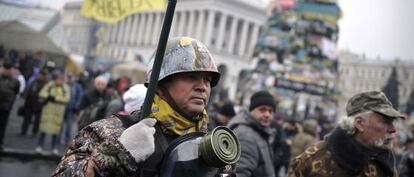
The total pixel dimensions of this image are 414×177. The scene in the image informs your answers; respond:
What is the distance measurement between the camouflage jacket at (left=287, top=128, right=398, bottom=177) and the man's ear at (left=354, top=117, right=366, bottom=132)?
110 mm

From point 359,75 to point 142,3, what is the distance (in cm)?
11946

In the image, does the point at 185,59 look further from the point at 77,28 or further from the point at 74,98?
the point at 77,28

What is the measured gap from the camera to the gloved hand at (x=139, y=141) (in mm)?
1820

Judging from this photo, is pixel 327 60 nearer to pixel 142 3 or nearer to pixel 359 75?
pixel 142 3

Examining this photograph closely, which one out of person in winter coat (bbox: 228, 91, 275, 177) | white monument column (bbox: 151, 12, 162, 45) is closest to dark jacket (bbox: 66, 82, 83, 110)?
person in winter coat (bbox: 228, 91, 275, 177)

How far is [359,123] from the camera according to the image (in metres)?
3.52

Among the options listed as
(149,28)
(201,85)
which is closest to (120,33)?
(149,28)

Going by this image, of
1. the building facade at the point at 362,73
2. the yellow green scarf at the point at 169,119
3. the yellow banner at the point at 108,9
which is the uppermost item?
the yellow banner at the point at 108,9

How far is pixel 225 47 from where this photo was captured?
7538cm

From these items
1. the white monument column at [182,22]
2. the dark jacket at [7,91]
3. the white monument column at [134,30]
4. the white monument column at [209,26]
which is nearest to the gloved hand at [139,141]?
the dark jacket at [7,91]

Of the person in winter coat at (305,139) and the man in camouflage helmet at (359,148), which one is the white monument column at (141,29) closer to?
the person in winter coat at (305,139)

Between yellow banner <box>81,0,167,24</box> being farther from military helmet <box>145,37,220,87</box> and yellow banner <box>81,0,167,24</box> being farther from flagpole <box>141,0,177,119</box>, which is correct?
flagpole <box>141,0,177,119</box>

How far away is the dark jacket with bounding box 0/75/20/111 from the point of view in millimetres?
9023

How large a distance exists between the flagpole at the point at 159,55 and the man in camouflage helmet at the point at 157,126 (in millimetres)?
64
